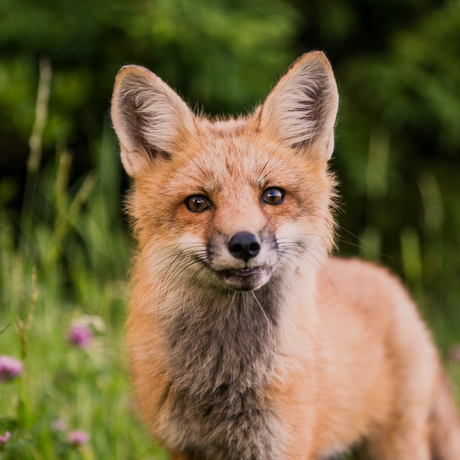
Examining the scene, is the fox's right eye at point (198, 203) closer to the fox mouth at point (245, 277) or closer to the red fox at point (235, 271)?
the red fox at point (235, 271)

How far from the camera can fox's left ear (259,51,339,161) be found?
3121mm

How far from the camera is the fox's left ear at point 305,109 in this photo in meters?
3.12

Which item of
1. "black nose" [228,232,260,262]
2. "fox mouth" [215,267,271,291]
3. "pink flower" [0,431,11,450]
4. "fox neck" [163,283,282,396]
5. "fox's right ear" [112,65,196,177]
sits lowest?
"pink flower" [0,431,11,450]

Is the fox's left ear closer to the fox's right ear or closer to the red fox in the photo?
the red fox

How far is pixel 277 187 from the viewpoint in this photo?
9.62 ft

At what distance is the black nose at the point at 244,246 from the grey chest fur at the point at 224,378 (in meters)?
0.45

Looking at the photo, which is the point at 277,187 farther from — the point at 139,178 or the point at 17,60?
the point at 17,60

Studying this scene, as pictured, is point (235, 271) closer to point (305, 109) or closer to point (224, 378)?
point (224, 378)

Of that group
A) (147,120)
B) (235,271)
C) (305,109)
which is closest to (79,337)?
(147,120)

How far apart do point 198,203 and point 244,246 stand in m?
0.42

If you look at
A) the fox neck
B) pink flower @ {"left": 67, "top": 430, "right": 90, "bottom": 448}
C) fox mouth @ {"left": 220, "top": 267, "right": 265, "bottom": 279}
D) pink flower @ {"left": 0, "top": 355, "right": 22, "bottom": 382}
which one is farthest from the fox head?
pink flower @ {"left": 67, "top": 430, "right": 90, "bottom": 448}

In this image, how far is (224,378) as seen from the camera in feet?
9.65

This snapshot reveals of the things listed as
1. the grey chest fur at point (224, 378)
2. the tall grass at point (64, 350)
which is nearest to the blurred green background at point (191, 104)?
the tall grass at point (64, 350)

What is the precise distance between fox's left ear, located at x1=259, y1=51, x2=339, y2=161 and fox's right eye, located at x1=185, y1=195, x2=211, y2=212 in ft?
1.70
